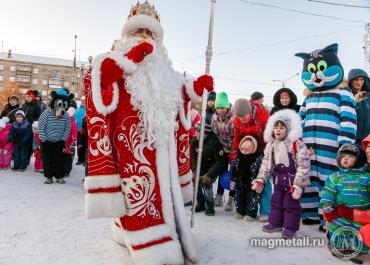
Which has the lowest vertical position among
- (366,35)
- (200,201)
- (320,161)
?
(200,201)

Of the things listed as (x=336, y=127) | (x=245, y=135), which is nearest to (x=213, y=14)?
(x=245, y=135)

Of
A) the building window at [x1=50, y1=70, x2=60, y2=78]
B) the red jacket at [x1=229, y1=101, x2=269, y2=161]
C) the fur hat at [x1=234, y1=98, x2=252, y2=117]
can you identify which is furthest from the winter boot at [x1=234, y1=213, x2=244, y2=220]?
the building window at [x1=50, y1=70, x2=60, y2=78]

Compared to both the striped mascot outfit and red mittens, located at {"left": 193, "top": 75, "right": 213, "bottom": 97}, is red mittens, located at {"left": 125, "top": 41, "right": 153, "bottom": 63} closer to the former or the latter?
red mittens, located at {"left": 193, "top": 75, "right": 213, "bottom": 97}

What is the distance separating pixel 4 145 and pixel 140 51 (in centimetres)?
634

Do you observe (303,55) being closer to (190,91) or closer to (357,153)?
(357,153)

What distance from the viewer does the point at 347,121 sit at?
378 cm

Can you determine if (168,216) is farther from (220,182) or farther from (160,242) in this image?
(220,182)

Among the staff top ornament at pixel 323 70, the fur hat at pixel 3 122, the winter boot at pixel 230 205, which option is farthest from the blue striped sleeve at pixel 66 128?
the staff top ornament at pixel 323 70

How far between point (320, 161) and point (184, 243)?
220 cm

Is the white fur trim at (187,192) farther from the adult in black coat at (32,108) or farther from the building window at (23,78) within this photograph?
the building window at (23,78)

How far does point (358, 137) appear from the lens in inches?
174

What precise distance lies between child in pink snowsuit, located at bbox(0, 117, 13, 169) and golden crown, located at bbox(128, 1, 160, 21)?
5849mm

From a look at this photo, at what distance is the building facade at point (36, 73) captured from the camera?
2291 inches

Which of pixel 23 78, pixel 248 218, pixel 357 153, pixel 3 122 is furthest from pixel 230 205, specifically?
pixel 23 78
